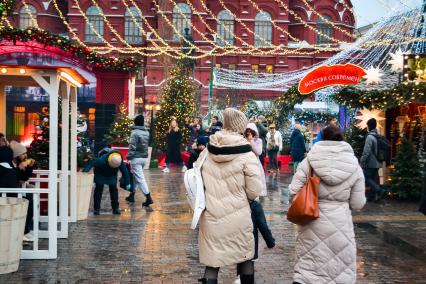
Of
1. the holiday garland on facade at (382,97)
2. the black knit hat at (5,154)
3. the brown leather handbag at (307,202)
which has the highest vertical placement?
the holiday garland on facade at (382,97)

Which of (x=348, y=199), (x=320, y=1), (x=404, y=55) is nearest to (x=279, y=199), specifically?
(x=404, y=55)

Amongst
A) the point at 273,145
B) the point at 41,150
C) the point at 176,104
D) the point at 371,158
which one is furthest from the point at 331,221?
the point at 176,104

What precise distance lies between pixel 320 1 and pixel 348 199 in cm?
5681

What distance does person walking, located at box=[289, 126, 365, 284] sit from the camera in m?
5.75

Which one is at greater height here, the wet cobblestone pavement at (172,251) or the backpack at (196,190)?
the backpack at (196,190)

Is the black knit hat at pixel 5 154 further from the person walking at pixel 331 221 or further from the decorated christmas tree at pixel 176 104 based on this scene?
the decorated christmas tree at pixel 176 104

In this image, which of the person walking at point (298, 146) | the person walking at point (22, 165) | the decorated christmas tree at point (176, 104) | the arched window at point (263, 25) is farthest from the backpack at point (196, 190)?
the arched window at point (263, 25)

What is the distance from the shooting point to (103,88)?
88.9 feet

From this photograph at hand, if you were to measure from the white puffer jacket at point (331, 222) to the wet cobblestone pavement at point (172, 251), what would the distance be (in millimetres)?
1619

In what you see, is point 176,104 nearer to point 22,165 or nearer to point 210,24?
point 22,165

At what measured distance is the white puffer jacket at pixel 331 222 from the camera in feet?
18.9

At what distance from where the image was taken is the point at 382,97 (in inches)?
583

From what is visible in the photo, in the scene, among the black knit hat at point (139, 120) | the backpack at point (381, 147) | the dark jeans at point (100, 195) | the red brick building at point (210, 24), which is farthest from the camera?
the red brick building at point (210, 24)

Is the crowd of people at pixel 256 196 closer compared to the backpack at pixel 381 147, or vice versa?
the crowd of people at pixel 256 196
